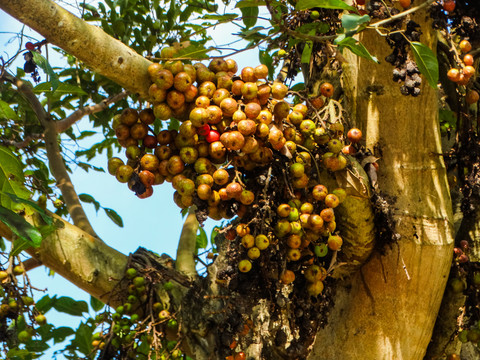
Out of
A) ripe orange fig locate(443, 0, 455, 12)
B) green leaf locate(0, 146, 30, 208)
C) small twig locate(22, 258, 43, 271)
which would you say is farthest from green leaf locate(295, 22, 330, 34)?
small twig locate(22, 258, 43, 271)

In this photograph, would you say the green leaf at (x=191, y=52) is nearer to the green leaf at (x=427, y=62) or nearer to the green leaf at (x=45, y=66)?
the green leaf at (x=45, y=66)

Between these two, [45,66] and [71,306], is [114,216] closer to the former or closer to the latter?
[71,306]

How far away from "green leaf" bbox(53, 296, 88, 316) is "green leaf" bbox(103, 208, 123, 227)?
0.52 m

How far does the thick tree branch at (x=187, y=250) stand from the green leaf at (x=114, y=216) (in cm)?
43

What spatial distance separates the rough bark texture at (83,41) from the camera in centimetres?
134

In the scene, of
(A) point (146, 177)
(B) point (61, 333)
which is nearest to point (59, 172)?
(B) point (61, 333)

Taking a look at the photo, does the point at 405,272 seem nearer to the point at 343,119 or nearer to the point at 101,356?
the point at 343,119

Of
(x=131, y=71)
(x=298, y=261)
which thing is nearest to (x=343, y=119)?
(x=298, y=261)

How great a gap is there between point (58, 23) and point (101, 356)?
5.20 ft

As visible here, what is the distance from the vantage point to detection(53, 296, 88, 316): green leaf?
10.2 feet

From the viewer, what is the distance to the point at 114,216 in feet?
11.1

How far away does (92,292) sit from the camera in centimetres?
256

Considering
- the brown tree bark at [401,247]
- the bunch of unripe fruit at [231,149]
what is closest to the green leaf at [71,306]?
the brown tree bark at [401,247]

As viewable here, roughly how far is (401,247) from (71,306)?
2.00 m
